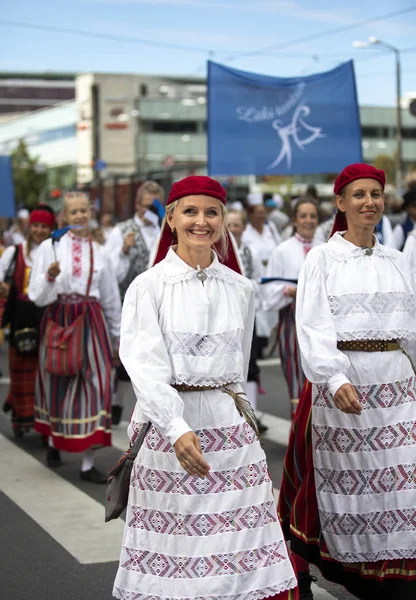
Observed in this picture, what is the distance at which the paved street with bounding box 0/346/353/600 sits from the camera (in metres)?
5.48

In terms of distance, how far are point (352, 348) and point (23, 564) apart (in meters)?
2.17

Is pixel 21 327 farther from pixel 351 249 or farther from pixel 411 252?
A: pixel 351 249

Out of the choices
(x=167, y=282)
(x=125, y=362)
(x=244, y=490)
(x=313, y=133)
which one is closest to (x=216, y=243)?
(x=167, y=282)

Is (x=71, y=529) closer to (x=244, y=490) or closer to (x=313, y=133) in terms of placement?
(x=244, y=490)

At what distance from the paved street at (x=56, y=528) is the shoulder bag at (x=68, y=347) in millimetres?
767

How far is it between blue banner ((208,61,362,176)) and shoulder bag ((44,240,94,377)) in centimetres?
355

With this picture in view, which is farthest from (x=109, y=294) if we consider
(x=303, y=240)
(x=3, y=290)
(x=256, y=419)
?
(x=256, y=419)

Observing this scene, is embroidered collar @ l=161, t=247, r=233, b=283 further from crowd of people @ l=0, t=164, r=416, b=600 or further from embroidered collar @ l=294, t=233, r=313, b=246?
embroidered collar @ l=294, t=233, r=313, b=246

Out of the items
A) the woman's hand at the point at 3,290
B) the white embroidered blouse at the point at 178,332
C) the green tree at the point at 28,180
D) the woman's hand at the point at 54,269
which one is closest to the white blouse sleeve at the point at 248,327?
the white embroidered blouse at the point at 178,332

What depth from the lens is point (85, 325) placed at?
7.95 metres

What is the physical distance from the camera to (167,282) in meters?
4.17

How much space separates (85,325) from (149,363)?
3982 millimetres

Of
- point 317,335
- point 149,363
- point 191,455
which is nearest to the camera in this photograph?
point 191,455

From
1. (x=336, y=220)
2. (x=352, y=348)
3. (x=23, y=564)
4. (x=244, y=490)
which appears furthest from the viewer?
→ (x=23, y=564)
